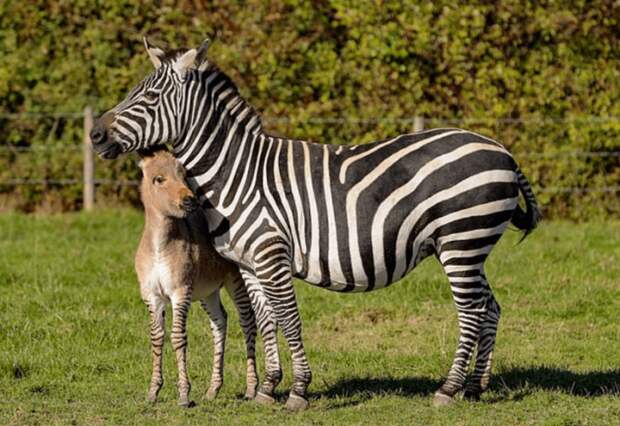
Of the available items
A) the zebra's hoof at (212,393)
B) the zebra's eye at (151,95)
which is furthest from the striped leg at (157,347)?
the zebra's eye at (151,95)

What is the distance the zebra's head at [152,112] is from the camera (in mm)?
8891

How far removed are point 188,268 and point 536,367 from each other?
3.11m

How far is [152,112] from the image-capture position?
898 centimetres

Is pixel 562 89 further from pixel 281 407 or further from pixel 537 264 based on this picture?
pixel 281 407

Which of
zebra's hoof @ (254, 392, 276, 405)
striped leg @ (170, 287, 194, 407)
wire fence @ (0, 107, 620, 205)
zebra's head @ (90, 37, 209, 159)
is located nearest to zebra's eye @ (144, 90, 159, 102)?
zebra's head @ (90, 37, 209, 159)

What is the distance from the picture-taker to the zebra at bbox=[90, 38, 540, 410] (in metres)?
8.88

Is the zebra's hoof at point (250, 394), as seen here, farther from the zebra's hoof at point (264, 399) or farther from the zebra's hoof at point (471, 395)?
the zebra's hoof at point (471, 395)

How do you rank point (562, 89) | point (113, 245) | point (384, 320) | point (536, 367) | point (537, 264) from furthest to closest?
point (562, 89)
point (113, 245)
point (537, 264)
point (384, 320)
point (536, 367)

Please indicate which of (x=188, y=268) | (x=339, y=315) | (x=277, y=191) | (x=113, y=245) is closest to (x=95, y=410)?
(x=188, y=268)

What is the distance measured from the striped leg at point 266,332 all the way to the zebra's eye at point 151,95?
139 cm

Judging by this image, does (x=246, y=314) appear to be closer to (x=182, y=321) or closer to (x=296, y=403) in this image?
(x=182, y=321)

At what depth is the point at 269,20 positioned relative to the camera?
58.9ft

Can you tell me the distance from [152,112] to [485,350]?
2981 mm

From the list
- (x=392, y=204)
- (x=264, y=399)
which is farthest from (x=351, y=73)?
(x=264, y=399)
